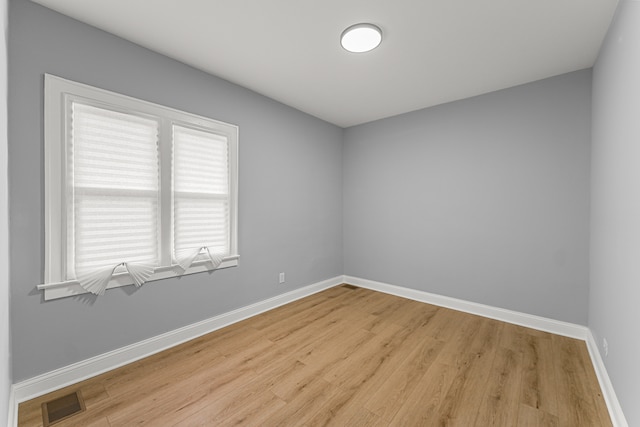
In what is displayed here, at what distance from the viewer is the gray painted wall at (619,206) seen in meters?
1.41

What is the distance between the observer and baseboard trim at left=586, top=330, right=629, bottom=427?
154 cm

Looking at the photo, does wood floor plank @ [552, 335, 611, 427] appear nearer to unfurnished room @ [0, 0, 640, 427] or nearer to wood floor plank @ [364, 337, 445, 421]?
unfurnished room @ [0, 0, 640, 427]

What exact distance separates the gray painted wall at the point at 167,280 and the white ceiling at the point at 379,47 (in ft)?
0.56

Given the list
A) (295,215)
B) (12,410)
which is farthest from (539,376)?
(12,410)

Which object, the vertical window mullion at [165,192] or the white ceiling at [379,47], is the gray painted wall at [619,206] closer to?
the white ceiling at [379,47]

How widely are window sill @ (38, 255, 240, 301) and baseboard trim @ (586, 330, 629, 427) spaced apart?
10.1 feet

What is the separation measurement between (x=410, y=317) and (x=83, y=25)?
4.00 meters

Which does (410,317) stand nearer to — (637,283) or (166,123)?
(637,283)

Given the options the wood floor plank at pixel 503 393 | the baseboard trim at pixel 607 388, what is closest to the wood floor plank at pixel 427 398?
the wood floor plank at pixel 503 393

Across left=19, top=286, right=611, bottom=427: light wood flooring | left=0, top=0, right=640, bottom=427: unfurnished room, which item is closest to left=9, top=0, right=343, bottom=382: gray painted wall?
left=0, top=0, right=640, bottom=427: unfurnished room

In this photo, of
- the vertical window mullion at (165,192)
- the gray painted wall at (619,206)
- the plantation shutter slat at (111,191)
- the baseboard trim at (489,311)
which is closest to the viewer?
the gray painted wall at (619,206)

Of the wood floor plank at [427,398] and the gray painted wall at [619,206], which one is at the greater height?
the gray painted wall at [619,206]

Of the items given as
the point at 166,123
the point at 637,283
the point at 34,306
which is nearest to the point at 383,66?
the point at 166,123

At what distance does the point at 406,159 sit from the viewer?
3.81 m
